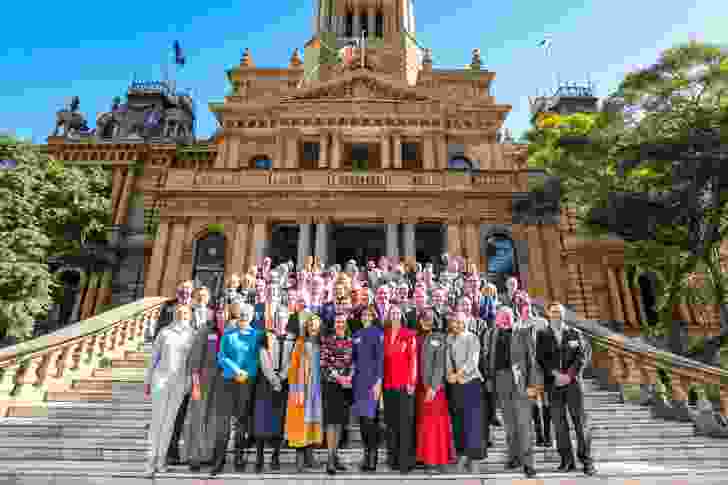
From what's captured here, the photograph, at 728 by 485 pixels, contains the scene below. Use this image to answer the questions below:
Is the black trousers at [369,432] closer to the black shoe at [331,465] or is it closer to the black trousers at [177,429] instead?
the black shoe at [331,465]

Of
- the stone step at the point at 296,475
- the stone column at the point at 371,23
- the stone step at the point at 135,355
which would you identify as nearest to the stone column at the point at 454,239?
the stone step at the point at 135,355

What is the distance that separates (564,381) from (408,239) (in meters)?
12.1

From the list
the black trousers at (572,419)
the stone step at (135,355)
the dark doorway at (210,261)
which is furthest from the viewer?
the dark doorway at (210,261)

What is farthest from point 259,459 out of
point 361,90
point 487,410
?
point 361,90

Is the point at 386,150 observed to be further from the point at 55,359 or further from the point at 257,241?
the point at 55,359

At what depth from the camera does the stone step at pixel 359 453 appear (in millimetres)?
6043

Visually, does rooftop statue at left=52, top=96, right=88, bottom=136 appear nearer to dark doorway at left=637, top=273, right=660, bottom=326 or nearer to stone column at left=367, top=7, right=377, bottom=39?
stone column at left=367, top=7, right=377, bottom=39

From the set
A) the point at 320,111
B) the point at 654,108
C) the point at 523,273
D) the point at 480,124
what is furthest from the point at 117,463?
the point at 480,124

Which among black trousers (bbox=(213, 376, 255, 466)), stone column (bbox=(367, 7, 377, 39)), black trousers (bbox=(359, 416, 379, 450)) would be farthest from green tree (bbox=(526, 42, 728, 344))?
stone column (bbox=(367, 7, 377, 39))

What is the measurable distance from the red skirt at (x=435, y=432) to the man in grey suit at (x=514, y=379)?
77cm

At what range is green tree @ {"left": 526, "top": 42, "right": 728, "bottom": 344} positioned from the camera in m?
13.3

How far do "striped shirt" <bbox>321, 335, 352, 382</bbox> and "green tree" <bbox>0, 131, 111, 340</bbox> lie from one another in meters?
16.3

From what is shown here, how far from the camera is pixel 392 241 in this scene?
1756 centimetres

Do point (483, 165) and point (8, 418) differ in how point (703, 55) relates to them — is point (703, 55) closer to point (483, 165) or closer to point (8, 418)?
point (483, 165)
